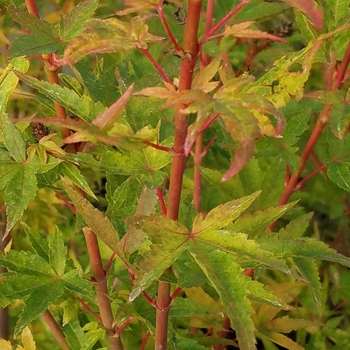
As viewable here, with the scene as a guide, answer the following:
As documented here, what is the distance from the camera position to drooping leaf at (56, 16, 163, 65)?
1.07ft

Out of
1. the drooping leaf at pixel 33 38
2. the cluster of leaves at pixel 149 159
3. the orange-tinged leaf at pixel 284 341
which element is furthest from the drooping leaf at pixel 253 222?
the orange-tinged leaf at pixel 284 341

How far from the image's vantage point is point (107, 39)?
33cm

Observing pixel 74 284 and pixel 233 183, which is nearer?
pixel 74 284

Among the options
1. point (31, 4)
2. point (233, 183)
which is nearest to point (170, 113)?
point (233, 183)

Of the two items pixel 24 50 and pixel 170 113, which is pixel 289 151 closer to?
pixel 170 113

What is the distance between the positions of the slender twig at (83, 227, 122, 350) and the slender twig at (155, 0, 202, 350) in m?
0.09

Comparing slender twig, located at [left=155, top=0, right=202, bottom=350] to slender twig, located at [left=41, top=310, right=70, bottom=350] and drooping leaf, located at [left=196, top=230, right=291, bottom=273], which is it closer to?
drooping leaf, located at [left=196, top=230, right=291, bottom=273]

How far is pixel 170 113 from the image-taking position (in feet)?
2.19

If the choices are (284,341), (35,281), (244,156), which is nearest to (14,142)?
(35,281)

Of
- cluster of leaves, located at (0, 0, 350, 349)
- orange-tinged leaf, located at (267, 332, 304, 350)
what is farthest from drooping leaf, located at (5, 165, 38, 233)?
orange-tinged leaf, located at (267, 332, 304, 350)

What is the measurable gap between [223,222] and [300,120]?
332 mm

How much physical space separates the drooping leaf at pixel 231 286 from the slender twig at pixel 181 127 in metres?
0.05

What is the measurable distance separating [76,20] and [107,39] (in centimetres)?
16

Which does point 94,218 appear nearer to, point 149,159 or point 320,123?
point 149,159
